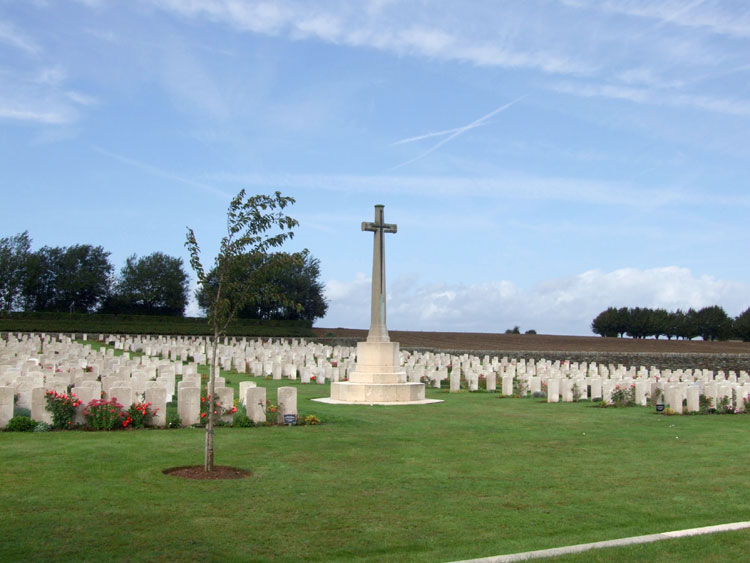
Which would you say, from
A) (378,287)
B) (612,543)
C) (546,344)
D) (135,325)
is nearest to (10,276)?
(135,325)

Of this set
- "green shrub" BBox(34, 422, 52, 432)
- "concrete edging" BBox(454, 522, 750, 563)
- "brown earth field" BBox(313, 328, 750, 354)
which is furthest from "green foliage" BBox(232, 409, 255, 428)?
"brown earth field" BBox(313, 328, 750, 354)

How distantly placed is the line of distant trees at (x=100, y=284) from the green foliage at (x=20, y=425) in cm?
5847

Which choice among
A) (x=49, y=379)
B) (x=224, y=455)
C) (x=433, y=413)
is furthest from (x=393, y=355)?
(x=224, y=455)

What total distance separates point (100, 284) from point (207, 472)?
71657mm

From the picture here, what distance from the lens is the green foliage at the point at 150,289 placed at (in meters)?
75.4

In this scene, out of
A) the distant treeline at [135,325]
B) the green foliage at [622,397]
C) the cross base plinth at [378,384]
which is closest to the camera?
the green foliage at [622,397]

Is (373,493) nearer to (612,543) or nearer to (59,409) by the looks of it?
(612,543)

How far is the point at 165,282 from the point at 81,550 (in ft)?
238

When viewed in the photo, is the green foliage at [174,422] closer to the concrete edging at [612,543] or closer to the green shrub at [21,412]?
the green shrub at [21,412]

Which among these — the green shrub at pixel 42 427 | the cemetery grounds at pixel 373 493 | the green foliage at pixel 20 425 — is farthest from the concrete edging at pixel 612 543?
the green foliage at pixel 20 425

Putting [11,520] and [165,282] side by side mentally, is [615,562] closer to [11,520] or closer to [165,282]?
[11,520]

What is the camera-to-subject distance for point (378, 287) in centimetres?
1917

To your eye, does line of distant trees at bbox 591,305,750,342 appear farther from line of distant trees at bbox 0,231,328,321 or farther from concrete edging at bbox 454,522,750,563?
concrete edging at bbox 454,522,750,563

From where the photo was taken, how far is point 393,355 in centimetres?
1888
